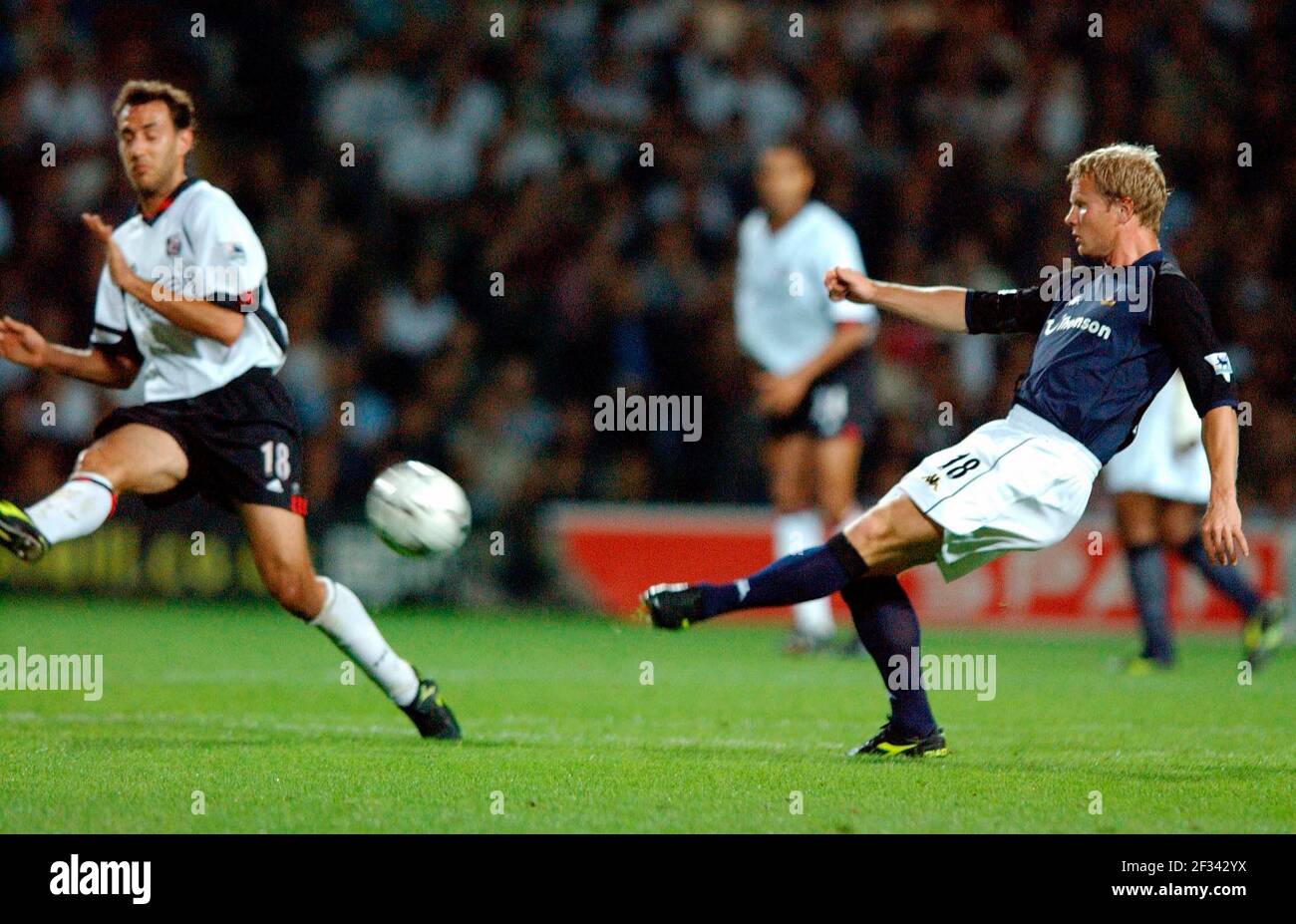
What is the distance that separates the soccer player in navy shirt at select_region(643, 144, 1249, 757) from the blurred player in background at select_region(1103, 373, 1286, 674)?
12.4 ft

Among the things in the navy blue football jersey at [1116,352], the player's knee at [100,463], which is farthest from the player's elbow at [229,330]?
the navy blue football jersey at [1116,352]

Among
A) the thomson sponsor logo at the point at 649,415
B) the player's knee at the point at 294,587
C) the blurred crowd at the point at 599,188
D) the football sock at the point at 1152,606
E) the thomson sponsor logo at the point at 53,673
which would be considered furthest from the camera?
the thomson sponsor logo at the point at 649,415

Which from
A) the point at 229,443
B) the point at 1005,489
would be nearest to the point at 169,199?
the point at 229,443

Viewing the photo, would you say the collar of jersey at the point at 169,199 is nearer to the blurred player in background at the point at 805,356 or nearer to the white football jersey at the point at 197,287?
the white football jersey at the point at 197,287

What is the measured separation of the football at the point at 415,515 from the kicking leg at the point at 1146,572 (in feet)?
14.3

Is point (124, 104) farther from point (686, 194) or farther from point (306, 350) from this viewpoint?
point (686, 194)

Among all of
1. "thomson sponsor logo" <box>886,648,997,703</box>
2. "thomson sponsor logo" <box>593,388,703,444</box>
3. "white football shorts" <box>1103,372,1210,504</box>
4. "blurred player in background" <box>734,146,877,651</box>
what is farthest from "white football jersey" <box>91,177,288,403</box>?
"thomson sponsor logo" <box>593,388,703,444</box>

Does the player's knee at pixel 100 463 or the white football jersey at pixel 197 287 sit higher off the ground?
the white football jersey at pixel 197 287

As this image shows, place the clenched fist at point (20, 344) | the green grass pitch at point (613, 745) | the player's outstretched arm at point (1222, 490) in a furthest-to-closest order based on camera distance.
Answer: the clenched fist at point (20, 344) < the player's outstretched arm at point (1222, 490) < the green grass pitch at point (613, 745)

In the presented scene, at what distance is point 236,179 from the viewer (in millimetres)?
14469

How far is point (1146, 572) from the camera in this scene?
941 cm

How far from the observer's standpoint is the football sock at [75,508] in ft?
18.5

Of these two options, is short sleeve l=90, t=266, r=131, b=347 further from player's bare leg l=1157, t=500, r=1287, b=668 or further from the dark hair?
player's bare leg l=1157, t=500, r=1287, b=668
